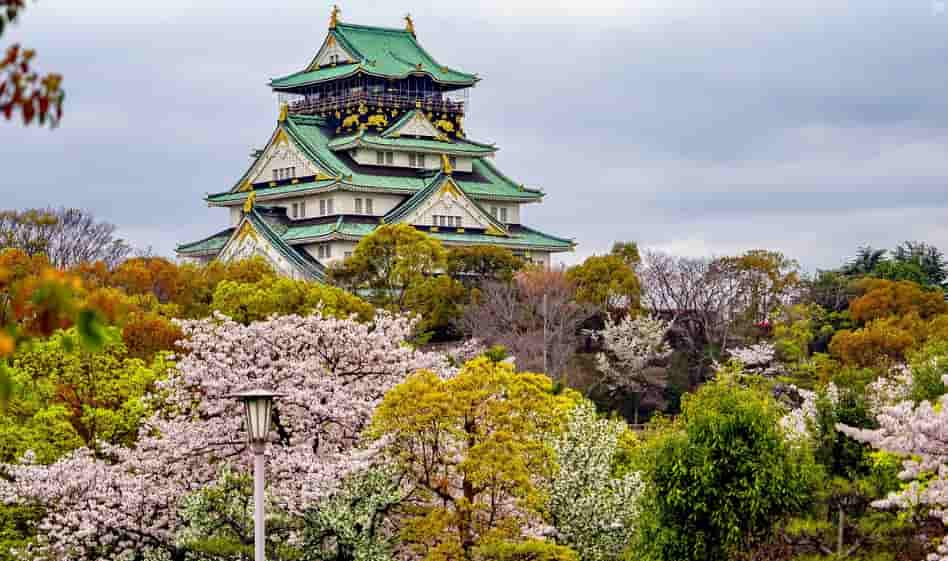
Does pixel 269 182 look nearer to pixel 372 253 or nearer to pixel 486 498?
pixel 372 253

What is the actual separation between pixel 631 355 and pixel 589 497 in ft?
127

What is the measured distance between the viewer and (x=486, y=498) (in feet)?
90.0

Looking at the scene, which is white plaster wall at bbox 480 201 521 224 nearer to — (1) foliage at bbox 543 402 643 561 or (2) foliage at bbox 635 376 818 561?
(1) foliage at bbox 543 402 643 561

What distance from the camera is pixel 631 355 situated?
67.2m

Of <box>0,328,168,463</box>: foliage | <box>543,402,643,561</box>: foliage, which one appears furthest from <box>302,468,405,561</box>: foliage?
<box>0,328,168,463</box>: foliage

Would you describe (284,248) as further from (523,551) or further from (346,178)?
(523,551)

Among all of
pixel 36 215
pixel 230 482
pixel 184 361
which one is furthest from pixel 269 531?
pixel 36 215

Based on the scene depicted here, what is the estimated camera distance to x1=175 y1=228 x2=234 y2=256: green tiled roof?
8394cm

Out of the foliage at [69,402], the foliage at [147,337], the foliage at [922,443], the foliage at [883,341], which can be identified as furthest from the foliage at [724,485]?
the foliage at [883,341]

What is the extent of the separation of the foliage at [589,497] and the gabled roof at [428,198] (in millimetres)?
50165

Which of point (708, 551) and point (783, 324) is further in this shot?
point (783, 324)

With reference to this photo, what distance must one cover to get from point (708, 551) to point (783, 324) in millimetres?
45336

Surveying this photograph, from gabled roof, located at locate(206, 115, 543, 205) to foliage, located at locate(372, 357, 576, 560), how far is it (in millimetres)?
53279

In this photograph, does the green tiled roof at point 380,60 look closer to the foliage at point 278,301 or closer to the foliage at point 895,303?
the foliage at point 895,303
